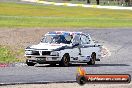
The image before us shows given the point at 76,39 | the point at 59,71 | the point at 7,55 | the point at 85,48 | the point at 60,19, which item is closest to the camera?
the point at 59,71

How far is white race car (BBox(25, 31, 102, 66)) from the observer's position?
23000 mm

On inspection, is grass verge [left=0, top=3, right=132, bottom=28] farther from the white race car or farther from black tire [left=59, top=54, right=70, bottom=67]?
black tire [left=59, top=54, right=70, bottom=67]

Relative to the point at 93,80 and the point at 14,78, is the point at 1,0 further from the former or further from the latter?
the point at 93,80

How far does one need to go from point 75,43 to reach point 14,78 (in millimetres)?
7401

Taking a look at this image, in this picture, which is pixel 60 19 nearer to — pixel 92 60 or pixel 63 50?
pixel 92 60

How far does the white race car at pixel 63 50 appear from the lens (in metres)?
23.0

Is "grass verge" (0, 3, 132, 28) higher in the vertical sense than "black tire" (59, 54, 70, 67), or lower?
lower

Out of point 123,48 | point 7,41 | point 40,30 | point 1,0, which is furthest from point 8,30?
point 1,0

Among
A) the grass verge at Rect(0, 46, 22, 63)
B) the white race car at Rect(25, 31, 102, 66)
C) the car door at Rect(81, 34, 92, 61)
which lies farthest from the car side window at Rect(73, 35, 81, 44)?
the grass verge at Rect(0, 46, 22, 63)

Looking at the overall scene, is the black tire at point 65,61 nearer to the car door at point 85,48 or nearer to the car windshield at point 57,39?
the car windshield at point 57,39

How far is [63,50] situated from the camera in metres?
23.3

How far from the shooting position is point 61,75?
62.3 feet

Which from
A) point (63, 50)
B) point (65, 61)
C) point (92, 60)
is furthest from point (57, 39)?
point (92, 60)

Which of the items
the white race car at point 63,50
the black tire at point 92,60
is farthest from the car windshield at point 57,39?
the black tire at point 92,60
